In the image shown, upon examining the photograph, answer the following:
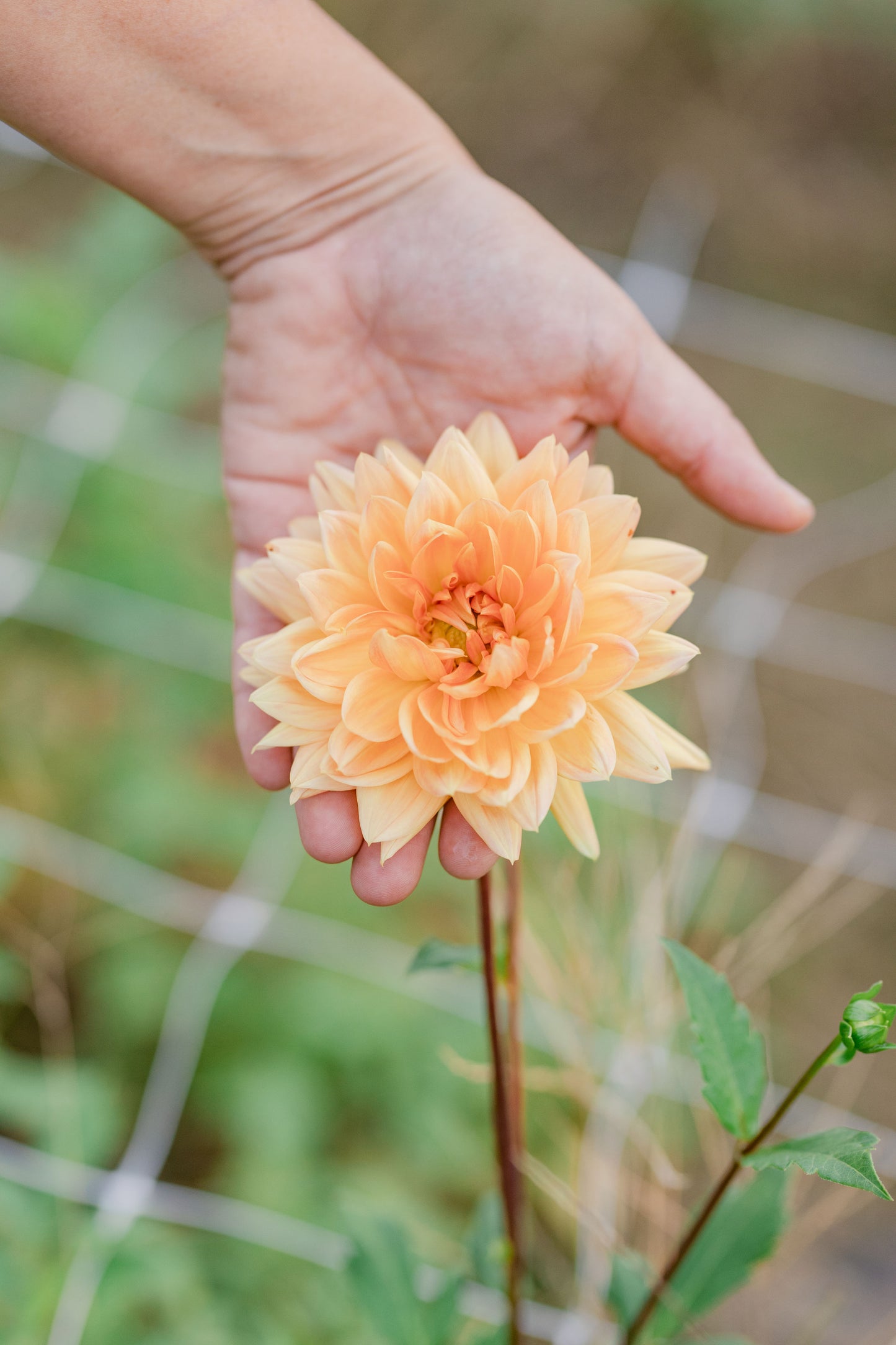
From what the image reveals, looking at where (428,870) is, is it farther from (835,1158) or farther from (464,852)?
(835,1158)

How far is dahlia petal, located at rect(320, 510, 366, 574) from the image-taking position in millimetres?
1008

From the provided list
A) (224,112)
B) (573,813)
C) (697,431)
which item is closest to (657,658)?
(573,813)

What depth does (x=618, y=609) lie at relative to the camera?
37.7 inches

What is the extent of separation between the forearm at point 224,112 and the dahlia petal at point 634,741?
2.86 feet

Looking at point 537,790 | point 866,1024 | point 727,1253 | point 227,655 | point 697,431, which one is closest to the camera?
point 866,1024

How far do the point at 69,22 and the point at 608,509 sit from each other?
920mm

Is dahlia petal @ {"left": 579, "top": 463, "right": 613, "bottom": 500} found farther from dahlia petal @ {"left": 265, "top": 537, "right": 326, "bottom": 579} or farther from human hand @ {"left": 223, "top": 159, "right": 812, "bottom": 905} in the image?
human hand @ {"left": 223, "top": 159, "right": 812, "bottom": 905}

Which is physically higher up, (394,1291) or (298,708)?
(298,708)

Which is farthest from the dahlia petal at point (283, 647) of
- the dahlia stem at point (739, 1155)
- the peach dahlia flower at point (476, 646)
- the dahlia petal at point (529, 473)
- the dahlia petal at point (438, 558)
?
the dahlia stem at point (739, 1155)

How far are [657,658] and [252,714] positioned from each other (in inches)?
18.9

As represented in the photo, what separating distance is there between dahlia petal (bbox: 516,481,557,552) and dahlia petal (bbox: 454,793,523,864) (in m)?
0.24

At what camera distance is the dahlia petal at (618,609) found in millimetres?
940

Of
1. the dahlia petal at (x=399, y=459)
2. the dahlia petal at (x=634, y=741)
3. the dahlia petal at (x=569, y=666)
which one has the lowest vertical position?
the dahlia petal at (x=634, y=741)

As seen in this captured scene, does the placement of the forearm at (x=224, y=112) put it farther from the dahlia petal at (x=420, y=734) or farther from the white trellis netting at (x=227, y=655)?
the white trellis netting at (x=227, y=655)
